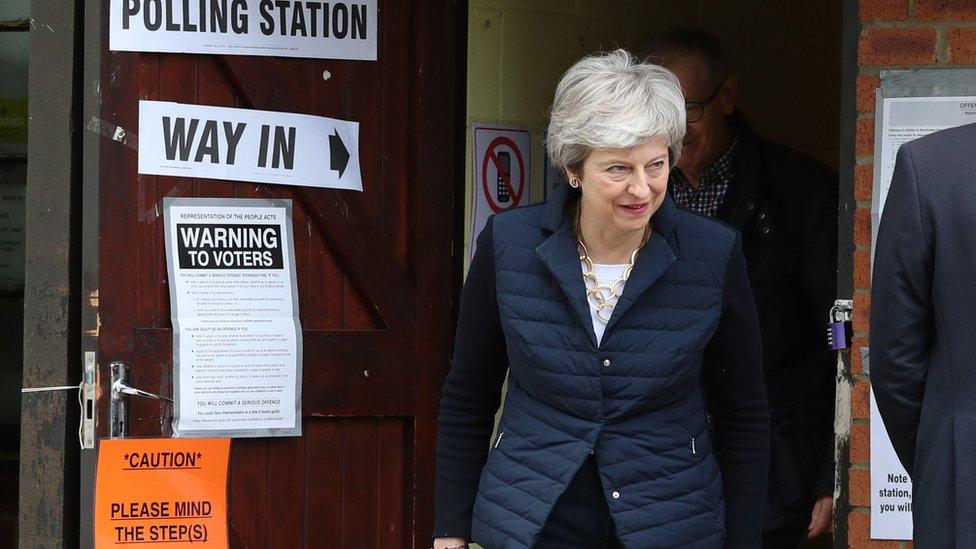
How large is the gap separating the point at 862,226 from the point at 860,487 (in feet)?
2.04

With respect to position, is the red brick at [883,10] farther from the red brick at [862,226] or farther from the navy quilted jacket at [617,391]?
the navy quilted jacket at [617,391]

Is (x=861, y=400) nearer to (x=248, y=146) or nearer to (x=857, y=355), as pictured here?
(x=857, y=355)

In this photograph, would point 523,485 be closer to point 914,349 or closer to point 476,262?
point 476,262

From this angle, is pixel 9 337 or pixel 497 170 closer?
pixel 497 170

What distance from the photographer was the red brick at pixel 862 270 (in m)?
3.36

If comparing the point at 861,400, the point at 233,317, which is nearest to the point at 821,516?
the point at 861,400

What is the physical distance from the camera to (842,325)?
339cm

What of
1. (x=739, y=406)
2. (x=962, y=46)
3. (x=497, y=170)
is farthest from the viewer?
(x=497, y=170)

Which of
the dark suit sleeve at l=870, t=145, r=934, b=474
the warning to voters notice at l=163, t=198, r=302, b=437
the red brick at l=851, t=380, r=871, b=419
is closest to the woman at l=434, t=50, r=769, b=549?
the dark suit sleeve at l=870, t=145, r=934, b=474

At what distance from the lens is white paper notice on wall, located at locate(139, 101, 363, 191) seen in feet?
12.5

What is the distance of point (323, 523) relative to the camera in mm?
4082

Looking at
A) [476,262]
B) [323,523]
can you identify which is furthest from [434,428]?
[476,262]

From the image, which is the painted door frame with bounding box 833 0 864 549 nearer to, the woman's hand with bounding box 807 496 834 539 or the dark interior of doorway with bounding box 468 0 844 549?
the woman's hand with bounding box 807 496 834 539

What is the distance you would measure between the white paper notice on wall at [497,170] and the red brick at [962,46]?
57.5 inches
